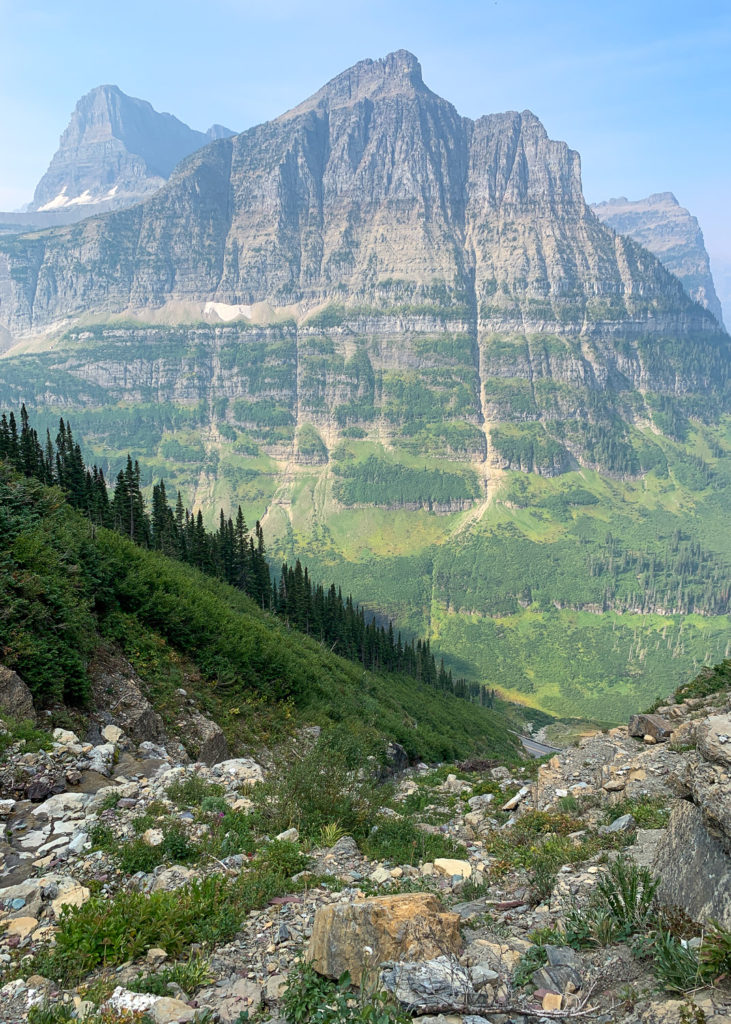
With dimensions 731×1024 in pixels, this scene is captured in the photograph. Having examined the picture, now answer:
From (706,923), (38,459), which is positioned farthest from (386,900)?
(38,459)

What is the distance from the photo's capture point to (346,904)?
7.04 m

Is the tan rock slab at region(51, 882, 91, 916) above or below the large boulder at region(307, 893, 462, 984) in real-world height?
below

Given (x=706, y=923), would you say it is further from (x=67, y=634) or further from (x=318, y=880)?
(x=67, y=634)

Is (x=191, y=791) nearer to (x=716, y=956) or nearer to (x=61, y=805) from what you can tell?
(x=61, y=805)

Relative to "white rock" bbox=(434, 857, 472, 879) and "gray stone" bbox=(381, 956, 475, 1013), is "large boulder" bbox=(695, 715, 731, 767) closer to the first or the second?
"gray stone" bbox=(381, 956, 475, 1013)

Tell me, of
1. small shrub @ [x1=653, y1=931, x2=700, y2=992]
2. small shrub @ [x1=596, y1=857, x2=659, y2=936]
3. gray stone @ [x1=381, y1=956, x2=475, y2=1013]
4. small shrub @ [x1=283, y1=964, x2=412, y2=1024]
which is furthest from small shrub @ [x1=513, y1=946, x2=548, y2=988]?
small shrub @ [x1=283, y1=964, x2=412, y2=1024]

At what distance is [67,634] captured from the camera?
53.1ft

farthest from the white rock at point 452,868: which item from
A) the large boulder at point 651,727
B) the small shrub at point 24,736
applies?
the large boulder at point 651,727

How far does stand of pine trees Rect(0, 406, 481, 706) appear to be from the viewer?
6762 centimetres

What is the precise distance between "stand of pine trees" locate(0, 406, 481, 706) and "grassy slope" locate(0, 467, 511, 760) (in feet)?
134

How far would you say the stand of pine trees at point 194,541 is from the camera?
67625 mm

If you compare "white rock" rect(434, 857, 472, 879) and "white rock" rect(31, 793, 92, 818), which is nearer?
"white rock" rect(31, 793, 92, 818)

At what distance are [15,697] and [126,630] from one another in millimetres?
7097

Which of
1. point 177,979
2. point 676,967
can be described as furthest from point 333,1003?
point 676,967
